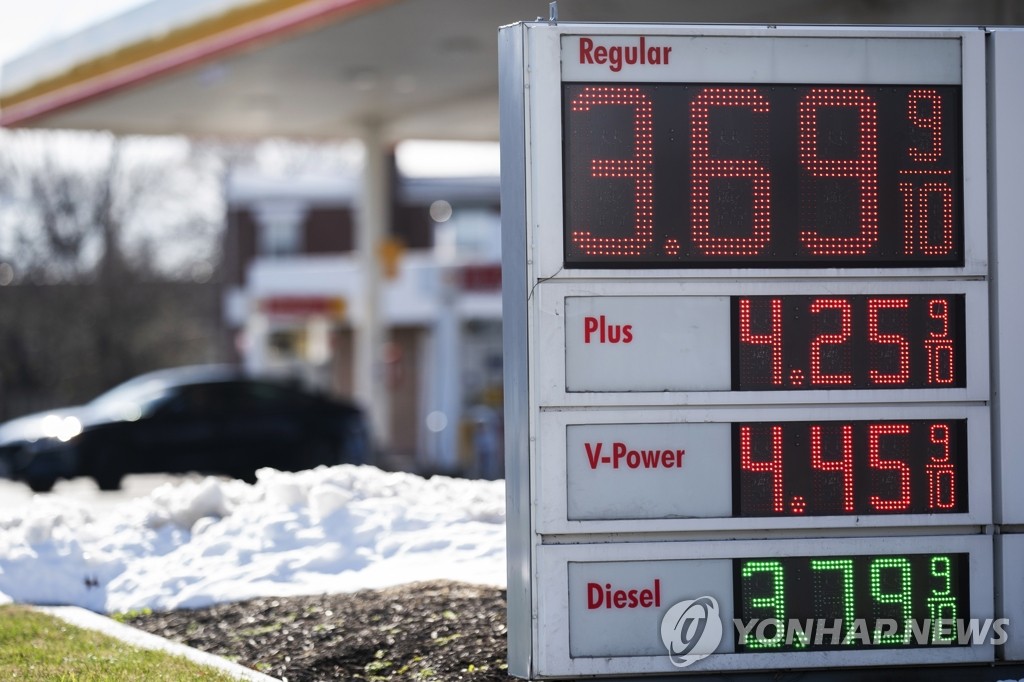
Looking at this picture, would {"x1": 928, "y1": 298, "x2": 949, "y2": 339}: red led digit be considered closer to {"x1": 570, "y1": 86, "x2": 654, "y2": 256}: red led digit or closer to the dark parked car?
{"x1": 570, "y1": 86, "x2": 654, "y2": 256}: red led digit

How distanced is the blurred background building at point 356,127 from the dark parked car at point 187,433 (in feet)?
11.3

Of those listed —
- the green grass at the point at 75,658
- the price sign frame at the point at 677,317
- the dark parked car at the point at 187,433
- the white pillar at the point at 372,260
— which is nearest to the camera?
the price sign frame at the point at 677,317

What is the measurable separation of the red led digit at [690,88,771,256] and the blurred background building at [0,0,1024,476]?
7942 millimetres

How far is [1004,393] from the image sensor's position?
5816 mm

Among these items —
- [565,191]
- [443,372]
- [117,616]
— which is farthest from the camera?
[443,372]

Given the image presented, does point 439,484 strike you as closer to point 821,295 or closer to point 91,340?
point 821,295

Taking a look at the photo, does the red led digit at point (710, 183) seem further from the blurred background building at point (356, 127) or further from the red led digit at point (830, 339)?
the blurred background building at point (356, 127)

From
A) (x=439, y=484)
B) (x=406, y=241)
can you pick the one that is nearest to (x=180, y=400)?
(x=439, y=484)

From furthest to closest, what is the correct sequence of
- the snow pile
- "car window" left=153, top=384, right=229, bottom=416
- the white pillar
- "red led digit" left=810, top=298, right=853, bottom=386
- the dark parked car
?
the white pillar → "car window" left=153, top=384, right=229, bottom=416 → the dark parked car → the snow pile → "red led digit" left=810, top=298, right=853, bottom=386

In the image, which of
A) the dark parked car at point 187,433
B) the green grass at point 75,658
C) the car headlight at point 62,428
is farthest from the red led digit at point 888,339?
the car headlight at point 62,428

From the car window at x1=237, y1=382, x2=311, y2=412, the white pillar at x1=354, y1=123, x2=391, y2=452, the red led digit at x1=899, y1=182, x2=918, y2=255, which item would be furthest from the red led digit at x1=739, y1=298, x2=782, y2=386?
the white pillar at x1=354, y1=123, x2=391, y2=452

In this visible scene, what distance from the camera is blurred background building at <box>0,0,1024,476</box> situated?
17.5m

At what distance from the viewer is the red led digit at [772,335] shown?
569 centimetres

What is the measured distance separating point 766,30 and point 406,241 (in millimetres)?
37537
